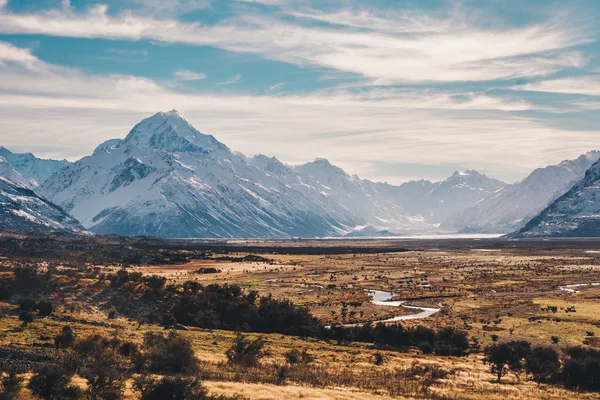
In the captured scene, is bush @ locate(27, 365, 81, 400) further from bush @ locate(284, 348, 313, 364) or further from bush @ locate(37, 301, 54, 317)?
bush @ locate(37, 301, 54, 317)

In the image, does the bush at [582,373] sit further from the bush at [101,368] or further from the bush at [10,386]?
the bush at [10,386]

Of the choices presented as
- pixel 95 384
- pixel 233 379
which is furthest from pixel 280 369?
pixel 95 384

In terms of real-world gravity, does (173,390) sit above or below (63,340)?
above

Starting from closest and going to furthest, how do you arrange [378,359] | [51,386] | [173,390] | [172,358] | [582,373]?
[51,386]
[173,390]
[172,358]
[582,373]
[378,359]

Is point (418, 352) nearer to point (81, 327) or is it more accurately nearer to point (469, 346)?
point (469, 346)

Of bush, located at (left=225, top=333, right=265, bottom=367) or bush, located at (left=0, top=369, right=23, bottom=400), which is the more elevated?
bush, located at (left=0, top=369, right=23, bottom=400)

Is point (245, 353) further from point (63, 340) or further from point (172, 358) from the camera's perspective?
point (63, 340)

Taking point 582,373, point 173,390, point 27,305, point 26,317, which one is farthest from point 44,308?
point 582,373

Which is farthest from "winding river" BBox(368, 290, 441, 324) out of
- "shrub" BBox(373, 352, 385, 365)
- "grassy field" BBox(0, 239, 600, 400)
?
"shrub" BBox(373, 352, 385, 365)
